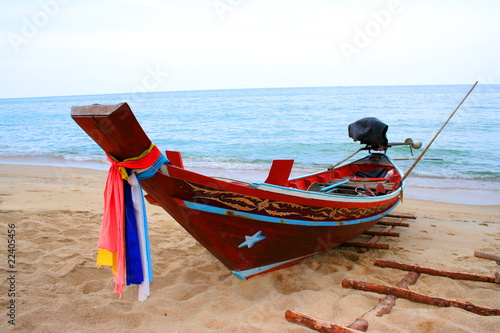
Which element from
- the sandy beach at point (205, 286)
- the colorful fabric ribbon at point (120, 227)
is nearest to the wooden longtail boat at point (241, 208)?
the colorful fabric ribbon at point (120, 227)

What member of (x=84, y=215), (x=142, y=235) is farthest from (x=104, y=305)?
(x=84, y=215)

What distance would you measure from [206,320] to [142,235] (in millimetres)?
898

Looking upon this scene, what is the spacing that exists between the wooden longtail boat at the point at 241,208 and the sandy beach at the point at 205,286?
0.33m

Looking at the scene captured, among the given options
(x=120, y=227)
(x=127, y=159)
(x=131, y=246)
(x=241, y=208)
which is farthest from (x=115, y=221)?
(x=241, y=208)

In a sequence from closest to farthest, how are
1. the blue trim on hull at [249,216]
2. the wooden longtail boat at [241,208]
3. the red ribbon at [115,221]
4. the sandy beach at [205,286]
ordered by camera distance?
1. the wooden longtail boat at [241,208]
2. the red ribbon at [115,221]
3. the sandy beach at [205,286]
4. the blue trim on hull at [249,216]

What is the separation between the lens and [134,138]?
217 cm

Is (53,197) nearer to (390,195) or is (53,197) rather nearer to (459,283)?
(390,195)

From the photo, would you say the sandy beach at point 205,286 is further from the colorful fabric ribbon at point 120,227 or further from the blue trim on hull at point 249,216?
the blue trim on hull at point 249,216

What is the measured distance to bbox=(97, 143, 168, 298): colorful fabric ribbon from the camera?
239 cm

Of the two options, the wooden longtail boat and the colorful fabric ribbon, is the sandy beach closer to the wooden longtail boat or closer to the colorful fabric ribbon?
the wooden longtail boat

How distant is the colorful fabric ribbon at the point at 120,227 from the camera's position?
7.84ft

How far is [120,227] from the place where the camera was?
246cm

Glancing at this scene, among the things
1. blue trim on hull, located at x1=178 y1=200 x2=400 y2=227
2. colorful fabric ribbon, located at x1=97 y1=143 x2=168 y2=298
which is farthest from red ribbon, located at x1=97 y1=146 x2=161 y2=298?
blue trim on hull, located at x1=178 y1=200 x2=400 y2=227

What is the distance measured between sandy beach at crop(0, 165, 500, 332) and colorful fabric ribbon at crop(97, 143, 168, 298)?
50 cm
